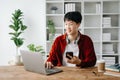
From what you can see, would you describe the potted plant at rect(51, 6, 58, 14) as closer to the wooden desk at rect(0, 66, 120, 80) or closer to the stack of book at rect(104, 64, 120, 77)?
the wooden desk at rect(0, 66, 120, 80)

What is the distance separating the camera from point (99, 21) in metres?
4.87

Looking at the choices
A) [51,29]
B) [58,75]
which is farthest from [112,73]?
[51,29]

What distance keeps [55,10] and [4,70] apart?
285cm

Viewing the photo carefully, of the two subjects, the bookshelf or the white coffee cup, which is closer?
the white coffee cup

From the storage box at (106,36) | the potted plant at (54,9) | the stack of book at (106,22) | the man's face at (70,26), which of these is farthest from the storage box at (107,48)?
the man's face at (70,26)

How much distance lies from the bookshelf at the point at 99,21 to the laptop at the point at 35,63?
2.62 metres

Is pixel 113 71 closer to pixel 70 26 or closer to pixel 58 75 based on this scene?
pixel 58 75

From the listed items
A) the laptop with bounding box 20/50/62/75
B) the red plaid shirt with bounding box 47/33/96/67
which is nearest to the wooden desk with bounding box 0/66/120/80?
the laptop with bounding box 20/50/62/75

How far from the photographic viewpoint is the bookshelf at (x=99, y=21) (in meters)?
4.66

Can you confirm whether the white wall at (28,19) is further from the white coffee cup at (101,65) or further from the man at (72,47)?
the white coffee cup at (101,65)

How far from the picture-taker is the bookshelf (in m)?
4.66

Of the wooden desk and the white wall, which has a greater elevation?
the white wall

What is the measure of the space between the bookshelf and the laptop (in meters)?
2.62

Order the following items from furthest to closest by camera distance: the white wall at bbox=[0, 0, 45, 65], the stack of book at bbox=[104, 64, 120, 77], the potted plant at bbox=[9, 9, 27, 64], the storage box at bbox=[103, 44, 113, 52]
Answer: the white wall at bbox=[0, 0, 45, 65] → the storage box at bbox=[103, 44, 113, 52] → the potted plant at bbox=[9, 9, 27, 64] → the stack of book at bbox=[104, 64, 120, 77]
